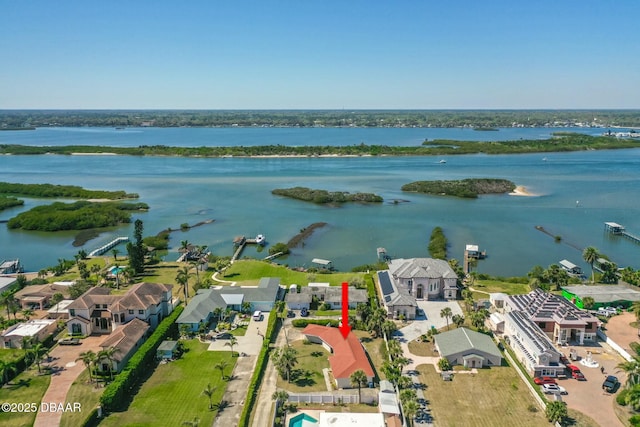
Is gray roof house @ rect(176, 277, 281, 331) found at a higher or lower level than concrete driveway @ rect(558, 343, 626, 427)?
higher

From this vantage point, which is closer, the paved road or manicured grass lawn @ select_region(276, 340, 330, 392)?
the paved road

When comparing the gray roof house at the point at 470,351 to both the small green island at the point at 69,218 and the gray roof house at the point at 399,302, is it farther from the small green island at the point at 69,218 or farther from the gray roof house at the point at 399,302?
the small green island at the point at 69,218

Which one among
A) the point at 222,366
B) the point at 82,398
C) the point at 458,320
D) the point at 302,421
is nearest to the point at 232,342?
the point at 222,366

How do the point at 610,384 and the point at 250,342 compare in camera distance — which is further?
the point at 250,342

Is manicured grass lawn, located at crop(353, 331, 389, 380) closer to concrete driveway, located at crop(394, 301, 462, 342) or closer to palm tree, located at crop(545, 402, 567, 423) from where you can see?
concrete driveway, located at crop(394, 301, 462, 342)

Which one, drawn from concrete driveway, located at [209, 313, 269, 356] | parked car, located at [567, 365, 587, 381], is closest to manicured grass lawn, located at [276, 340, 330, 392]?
concrete driveway, located at [209, 313, 269, 356]

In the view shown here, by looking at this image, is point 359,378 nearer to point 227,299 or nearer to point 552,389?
point 552,389

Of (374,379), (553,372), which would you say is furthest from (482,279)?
(374,379)
